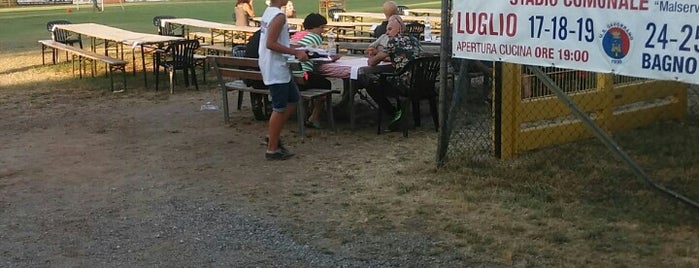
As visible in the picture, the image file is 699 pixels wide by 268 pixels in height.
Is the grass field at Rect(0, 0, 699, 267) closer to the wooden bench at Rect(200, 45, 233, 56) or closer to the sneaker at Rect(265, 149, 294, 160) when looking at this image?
the sneaker at Rect(265, 149, 294, 160)

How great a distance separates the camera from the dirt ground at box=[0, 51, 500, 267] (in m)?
4.66

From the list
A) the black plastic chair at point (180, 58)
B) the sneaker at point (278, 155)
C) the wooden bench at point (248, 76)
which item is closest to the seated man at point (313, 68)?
the wooden bench at point (248, 76)

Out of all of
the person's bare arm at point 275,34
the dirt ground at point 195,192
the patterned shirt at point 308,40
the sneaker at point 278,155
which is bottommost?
the dirt ground at point 195,192

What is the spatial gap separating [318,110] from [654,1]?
4584 mm

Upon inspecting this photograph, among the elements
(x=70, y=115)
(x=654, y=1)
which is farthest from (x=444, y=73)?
(x=70, y=115)

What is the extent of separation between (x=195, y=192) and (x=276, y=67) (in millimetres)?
1382

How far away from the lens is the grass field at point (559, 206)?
14.7 ft

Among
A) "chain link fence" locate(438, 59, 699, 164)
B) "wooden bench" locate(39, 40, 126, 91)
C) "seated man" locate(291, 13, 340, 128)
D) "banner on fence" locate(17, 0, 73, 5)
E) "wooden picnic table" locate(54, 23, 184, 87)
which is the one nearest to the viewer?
"chain link fence" locate(438, 59, 699, 164)

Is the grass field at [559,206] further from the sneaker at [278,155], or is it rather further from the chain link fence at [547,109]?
the sneaker at [278,155]

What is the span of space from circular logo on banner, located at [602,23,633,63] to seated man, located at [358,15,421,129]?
3.33m

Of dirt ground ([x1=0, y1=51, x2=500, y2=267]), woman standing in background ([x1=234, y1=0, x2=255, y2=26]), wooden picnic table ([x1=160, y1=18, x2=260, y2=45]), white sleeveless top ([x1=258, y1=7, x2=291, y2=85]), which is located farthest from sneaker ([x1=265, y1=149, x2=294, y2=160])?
woman standing in background ([x1=234, y1=0, x2=255, y2=26])

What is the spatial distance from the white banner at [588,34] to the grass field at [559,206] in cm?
95

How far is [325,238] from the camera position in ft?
15.9

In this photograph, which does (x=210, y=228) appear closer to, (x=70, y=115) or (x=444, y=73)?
(x=444, y=73)
